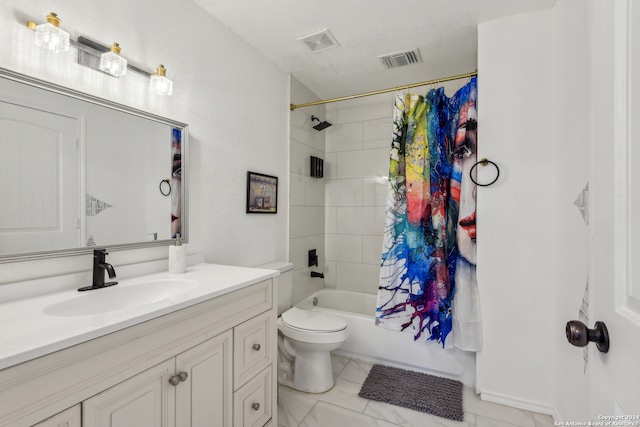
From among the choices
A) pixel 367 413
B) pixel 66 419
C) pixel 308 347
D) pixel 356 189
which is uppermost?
pixel 356 189

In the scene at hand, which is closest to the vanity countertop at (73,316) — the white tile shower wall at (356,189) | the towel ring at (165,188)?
the towel ring at (165,188)

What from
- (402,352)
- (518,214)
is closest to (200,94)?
(518,214)

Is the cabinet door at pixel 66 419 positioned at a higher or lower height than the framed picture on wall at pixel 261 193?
lower

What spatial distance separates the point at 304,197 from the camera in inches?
111

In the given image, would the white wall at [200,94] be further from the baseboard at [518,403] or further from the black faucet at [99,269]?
the baseboard at [518,403]

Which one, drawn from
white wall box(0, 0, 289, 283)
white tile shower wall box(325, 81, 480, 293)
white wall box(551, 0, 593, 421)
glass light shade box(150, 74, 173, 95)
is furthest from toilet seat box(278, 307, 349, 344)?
glass light shade box(150, 74, 173, 95)

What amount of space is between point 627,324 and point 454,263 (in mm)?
1586

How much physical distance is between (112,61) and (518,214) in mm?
2260

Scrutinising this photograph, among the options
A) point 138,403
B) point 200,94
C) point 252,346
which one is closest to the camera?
point 138,403

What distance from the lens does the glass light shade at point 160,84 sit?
142cm

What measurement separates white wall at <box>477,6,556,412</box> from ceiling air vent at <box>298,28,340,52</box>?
0.98 m

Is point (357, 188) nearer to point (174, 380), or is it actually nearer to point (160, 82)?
point (160, 82)

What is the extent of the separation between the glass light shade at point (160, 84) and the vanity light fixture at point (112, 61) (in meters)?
0.17

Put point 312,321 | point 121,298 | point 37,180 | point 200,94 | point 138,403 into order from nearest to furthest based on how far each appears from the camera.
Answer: point 138,403 → point 37,180 → point 121,298 → point 200,94 → point 312,321
